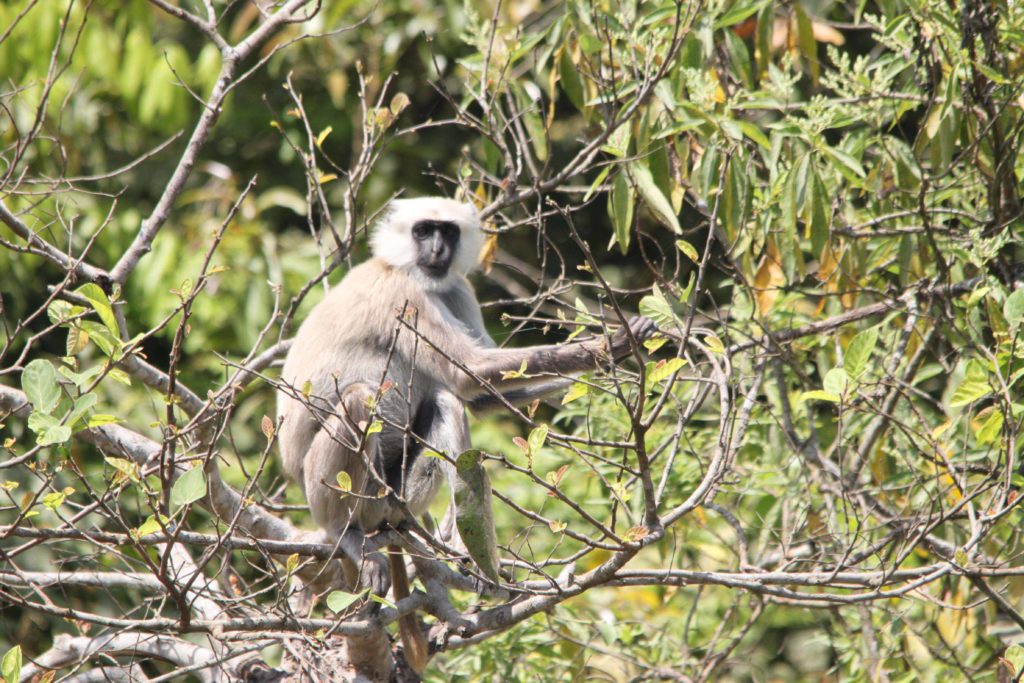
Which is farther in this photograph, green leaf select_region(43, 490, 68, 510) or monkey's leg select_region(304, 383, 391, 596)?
monkey's leg select_region(304, 383, 391, 596)

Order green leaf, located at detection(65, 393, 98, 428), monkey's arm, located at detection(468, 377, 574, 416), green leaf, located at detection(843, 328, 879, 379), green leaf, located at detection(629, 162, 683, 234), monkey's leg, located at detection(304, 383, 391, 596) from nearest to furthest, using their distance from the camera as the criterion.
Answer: green leaf, located at detection(65, 393, 98, 428)
green leaf, located at detection(843, 328, 879, 379)
green leaf, located at detection(629, 162, 683, 234)
monkey's leg, located at detection(304, 383, 391, 596)
monkey's arm, located at detection(468, 377, 574, 416)

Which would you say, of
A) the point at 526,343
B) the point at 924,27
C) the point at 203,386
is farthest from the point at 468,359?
the point at 526,343

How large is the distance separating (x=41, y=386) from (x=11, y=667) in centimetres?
84

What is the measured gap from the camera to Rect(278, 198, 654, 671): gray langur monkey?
476cm

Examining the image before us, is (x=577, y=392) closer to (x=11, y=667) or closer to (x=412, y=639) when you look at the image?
(x=412, y=639)

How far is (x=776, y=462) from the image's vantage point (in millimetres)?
5578

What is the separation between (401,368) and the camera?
5.27 metres

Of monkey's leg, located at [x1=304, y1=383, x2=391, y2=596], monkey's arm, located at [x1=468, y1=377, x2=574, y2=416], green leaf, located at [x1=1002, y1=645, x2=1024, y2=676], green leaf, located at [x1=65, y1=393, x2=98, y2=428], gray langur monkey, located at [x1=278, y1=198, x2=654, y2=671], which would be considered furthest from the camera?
monkey's arm, located at [x1=468, y1=377, x2=574, y2=416]

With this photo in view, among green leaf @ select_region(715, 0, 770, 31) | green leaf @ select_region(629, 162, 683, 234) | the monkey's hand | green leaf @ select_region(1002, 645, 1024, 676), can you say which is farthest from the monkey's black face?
green leaf @ select_region(1002, 645, 1024, 676)

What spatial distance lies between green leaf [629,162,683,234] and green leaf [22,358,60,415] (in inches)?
86.4

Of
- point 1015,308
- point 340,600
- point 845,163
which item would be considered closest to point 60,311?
point 340,600

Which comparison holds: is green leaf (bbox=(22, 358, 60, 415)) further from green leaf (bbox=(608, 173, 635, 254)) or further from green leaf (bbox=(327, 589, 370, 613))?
green leaf (bbox=(608, 173, 635, 254))

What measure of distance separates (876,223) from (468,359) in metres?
1.97

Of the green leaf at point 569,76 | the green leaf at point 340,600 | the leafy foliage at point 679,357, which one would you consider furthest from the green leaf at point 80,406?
the green leaf at point 569,76
